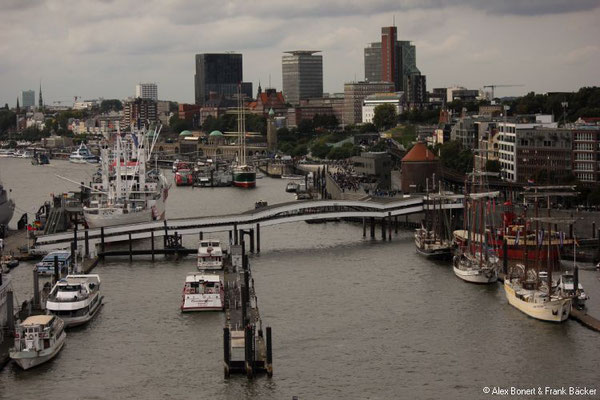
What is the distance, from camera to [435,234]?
51094mm

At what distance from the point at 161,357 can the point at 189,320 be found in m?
4.24

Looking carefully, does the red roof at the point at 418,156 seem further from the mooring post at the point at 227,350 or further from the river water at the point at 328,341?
the mooring post at the point at 227,350

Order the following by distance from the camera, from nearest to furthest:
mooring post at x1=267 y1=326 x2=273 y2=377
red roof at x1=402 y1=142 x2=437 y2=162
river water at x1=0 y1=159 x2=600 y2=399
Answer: river water at x1=0 y1=159 x2=600 y2=399, mooring post at x1=267 y1=326 x2=273 y2=377, red roof at x1=402 y1=142 x2=437 y2=162

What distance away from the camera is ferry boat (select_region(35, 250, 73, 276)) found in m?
43.8

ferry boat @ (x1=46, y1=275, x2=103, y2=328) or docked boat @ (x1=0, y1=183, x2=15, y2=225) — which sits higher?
docked boat @ (x1=0, y1=183, x2=15, y2=225)

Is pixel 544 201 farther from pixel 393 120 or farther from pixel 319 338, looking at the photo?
pixel 393 120

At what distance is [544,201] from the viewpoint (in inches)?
2254

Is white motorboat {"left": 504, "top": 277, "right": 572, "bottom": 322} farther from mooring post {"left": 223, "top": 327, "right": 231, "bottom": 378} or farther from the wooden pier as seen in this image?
mooring post {"left": 223, "top": 327, "right": 231, "bottom": 378}

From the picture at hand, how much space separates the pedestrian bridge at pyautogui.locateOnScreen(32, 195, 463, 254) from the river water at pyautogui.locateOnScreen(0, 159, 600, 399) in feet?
9.89

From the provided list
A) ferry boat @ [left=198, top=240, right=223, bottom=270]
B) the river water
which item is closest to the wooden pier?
the river water

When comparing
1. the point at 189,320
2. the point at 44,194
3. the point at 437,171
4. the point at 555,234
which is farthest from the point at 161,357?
the point at 44,194

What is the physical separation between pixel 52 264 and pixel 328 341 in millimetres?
15179

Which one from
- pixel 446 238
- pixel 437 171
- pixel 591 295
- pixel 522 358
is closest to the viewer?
pixel 522 358

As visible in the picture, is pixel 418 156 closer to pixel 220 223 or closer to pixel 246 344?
pixel 220 223
